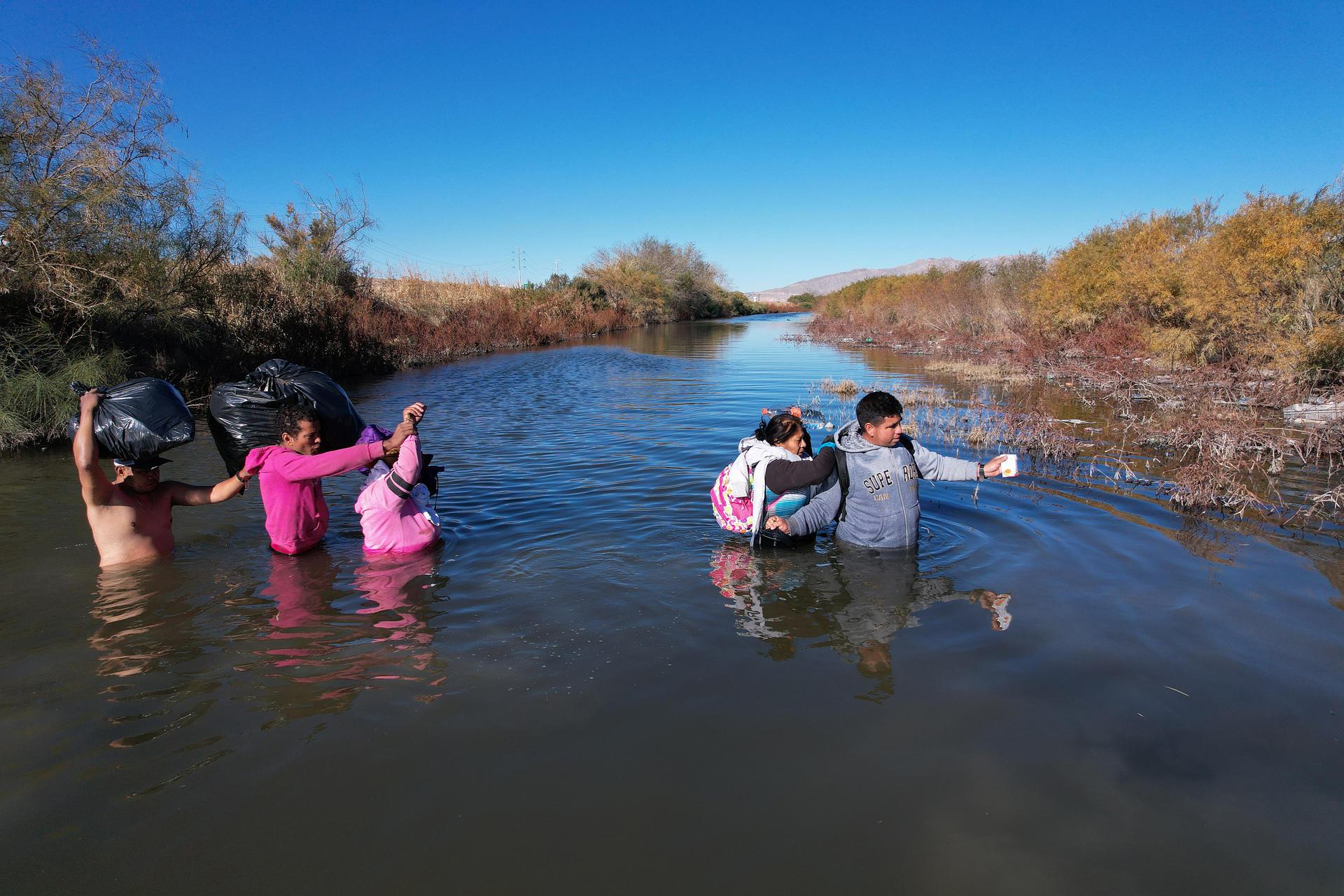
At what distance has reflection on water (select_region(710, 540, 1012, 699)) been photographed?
421 cm

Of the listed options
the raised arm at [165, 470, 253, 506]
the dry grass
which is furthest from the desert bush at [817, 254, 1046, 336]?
the raised arm at [165, 470, 253, 506]

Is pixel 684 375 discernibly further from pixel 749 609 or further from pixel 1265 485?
pixel 749 609

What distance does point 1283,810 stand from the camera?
2.79 m

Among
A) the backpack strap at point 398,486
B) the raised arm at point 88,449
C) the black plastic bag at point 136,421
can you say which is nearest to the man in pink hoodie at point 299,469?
the backpack strap at point 398,486

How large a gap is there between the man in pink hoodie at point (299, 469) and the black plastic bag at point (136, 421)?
50 cm

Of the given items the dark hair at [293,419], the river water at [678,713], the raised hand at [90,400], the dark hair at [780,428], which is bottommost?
the river water at [678,713]

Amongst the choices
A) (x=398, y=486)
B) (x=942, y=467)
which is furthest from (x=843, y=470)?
(x=398, y=486)

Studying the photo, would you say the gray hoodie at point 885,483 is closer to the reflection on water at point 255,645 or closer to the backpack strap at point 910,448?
the backpack strap at point 910,448

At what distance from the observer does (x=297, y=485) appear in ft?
17.2

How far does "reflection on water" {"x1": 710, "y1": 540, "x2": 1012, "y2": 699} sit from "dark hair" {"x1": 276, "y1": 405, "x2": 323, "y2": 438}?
3.21 metres

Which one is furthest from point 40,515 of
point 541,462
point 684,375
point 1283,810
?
point 684,375

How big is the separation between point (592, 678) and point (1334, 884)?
314 centimetres

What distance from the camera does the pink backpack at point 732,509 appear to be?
555 centimetres

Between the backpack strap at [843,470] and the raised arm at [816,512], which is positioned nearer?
the backpack strap at [843,470]
